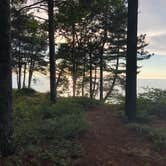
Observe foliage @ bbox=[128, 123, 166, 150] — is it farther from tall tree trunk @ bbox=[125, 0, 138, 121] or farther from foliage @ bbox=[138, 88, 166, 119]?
foliage @ bbox=[138, 88, 166, 119]

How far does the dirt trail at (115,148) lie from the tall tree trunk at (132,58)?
2.59 ft

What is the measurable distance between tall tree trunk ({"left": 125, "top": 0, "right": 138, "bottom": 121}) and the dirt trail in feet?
2.59

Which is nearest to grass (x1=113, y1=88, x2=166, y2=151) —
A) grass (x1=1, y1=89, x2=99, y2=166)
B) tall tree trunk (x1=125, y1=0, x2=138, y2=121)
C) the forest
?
the forest

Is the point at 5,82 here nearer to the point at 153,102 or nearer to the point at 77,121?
the point at 77,121

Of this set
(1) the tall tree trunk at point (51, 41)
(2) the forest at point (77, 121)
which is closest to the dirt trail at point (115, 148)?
(2) the forest at point (77, 121)

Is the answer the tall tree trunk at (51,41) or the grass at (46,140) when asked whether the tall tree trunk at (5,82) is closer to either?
the grass at (46,140)

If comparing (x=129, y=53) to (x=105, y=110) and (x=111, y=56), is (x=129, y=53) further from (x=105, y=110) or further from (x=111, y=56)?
(x=111, y=56)

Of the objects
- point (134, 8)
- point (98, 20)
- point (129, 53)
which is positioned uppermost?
point (98, 20)

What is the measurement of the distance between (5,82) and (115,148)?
→ 10.9 ft

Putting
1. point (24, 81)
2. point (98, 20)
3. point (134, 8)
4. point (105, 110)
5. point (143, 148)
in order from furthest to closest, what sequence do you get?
point (24, 81)
point (98, 20)
point (105, 110)
point (134, 8)
point (143, 148)

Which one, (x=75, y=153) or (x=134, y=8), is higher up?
(x=134, y=8)

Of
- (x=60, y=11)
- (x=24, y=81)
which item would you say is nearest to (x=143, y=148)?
(x=60, y=11)

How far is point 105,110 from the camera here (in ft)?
45.7

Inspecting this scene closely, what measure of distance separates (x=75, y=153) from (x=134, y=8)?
5.95 meters
